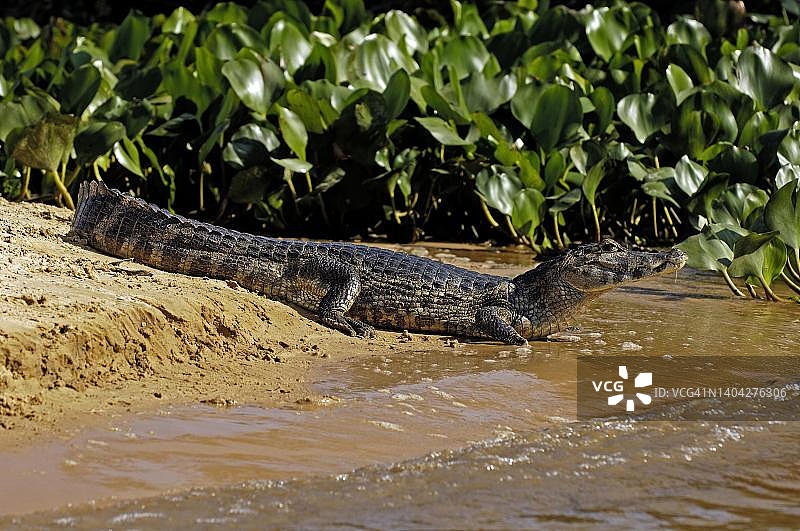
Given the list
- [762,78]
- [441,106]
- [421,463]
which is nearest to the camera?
[421,463]

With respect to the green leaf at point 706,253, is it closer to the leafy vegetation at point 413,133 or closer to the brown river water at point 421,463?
the leafy vegetation at point 413,133

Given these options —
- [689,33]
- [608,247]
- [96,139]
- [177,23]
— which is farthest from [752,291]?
[177,23]

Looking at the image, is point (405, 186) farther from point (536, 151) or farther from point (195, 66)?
point (195, 66)

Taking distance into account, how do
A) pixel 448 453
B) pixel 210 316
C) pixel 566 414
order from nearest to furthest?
1. pixel 448 453
2. pixel 566 414
3. pixel 210 316

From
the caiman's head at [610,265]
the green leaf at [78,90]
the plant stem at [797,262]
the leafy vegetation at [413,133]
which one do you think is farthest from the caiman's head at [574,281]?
the green leaf at [78,90]

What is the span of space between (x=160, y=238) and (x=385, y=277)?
127cm

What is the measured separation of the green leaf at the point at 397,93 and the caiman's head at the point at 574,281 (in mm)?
2304

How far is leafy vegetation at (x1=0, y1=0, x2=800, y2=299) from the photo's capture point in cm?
778

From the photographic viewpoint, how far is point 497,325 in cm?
587

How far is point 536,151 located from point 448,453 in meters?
4.71

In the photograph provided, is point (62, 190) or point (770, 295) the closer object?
point (770, 295)

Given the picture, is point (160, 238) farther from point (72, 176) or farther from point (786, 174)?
point (786, 174)

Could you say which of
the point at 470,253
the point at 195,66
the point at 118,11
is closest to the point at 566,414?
the point at 470,253

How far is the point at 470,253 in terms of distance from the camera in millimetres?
8297
